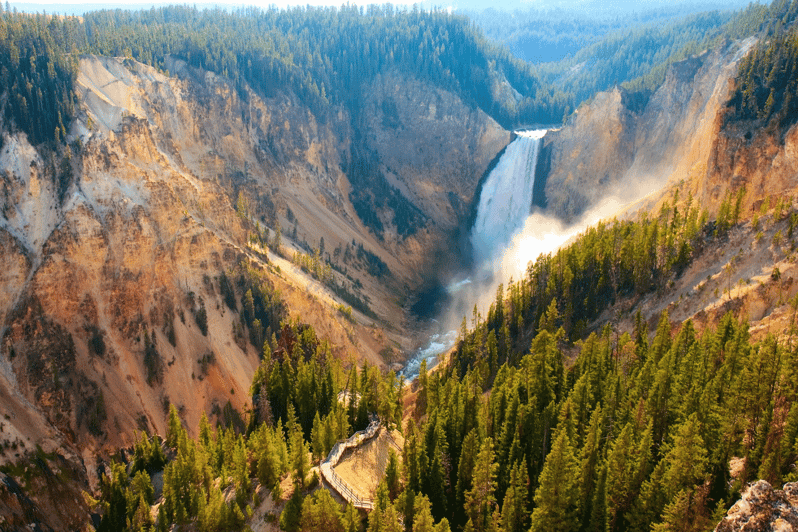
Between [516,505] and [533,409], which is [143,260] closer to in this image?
[533,409]

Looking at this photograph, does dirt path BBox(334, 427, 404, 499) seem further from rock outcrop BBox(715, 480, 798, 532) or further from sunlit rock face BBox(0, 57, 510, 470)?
sunlit rock face BBox(0, 57, 510, 470)

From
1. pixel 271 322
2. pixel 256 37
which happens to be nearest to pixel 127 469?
pixel 271 322

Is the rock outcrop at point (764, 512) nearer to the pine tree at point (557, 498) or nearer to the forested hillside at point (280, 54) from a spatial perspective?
the pine tree at point (557, 498)

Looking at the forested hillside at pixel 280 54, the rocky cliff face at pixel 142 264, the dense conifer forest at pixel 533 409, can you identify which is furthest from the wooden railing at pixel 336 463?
the forested hillside at pixel 280 54

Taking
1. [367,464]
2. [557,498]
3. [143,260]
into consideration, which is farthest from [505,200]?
[557,498]

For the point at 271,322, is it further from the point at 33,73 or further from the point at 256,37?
the point at 256,37

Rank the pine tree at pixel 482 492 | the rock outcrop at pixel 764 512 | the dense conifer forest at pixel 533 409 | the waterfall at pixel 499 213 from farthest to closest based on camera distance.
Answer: the waterfall at pixel 499 213, the pine tree at pixel 482 492, the dense conifer forest at pixel 533 409, the rock outcrop at pixel 764 512
